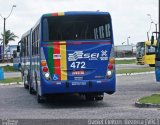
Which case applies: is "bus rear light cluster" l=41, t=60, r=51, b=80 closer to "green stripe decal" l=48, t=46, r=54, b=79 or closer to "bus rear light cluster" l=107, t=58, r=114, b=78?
"green stripe decal" l=48, t=46, r=54, b=79

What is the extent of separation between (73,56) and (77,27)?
112cm

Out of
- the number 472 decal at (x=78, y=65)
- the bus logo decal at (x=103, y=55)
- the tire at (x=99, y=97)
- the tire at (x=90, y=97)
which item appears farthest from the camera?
the tire at (x=90, y=97)

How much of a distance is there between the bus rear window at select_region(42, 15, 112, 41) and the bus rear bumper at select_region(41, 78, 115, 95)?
1501 millimetres

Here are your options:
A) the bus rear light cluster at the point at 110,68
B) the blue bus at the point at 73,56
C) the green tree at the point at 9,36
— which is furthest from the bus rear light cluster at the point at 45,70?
the green tree at the point at 9,36

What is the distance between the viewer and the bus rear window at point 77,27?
18.1 m

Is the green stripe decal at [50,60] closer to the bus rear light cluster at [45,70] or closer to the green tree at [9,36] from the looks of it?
the bus rear light cluster at [45,70]

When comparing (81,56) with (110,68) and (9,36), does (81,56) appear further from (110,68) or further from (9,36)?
(9,36)

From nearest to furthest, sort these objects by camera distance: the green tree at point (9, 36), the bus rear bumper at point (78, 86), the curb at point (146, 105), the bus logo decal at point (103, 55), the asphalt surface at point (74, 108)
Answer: the asphalt surface at point (74, 108) → the curb at point (146, 105) → the bus rear bumper at point (78, 86) → the bus logo decal at point (103, 55) → the green tree at point (9, 36)

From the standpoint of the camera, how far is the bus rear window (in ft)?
59.5

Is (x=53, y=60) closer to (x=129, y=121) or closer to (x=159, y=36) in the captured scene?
(x=129, y=121)

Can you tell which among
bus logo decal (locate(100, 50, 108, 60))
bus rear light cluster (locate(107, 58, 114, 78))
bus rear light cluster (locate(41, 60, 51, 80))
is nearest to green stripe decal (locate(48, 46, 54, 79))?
bus rear light cluster (locate(41, 60, 51, 80))

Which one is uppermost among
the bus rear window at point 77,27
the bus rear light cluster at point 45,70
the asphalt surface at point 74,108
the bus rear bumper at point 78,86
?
the bus rear window at point 77,27

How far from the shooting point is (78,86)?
18.0 m

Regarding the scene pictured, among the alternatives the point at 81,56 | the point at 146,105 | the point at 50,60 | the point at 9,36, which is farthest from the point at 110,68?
the point at 9,36
